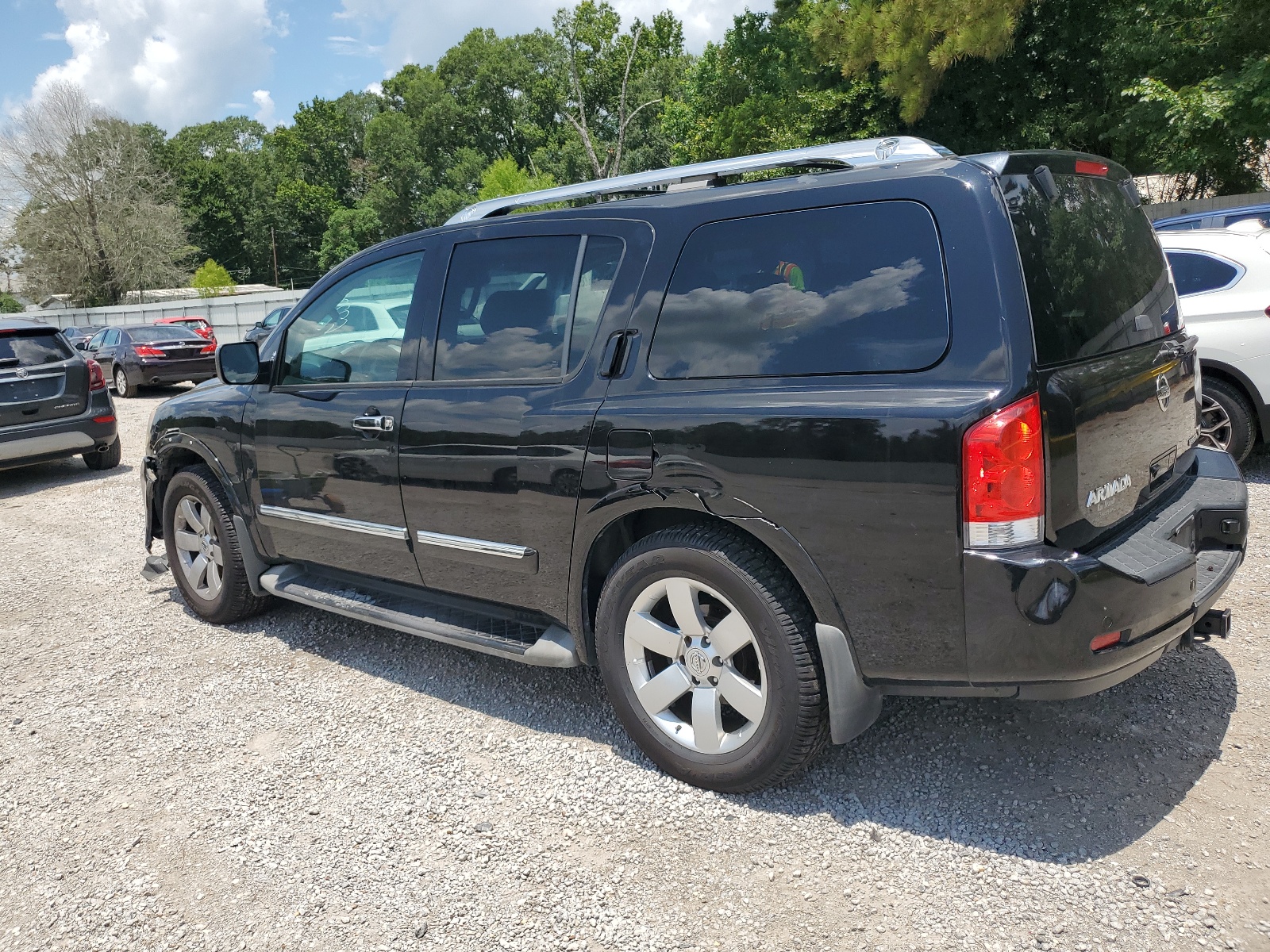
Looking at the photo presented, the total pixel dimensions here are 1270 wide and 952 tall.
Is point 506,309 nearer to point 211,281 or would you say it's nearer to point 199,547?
point 199,547

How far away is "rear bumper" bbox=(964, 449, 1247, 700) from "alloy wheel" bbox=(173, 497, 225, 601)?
153 inches

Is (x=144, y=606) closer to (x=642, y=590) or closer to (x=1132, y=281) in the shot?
(x=642, y=590)

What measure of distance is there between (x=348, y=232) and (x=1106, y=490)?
3173 inches

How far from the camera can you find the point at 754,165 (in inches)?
126

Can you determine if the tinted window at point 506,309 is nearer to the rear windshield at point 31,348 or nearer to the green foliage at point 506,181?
the rear windshield at point 31,348

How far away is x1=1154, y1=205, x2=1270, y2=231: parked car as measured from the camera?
830 cm

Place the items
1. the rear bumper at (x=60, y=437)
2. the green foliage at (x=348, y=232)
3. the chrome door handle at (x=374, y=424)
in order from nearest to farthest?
the chrome door handle at (x=374, y=424) < the rear bumper at (x=60, y=437) < the green foliage at (x=348, y=232)

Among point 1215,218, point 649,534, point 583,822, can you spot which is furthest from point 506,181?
point 583,822

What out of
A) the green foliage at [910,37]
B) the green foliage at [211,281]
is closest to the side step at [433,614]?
the green foliage at [910,37]

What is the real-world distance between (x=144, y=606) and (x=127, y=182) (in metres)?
56.5

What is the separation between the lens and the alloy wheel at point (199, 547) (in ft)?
16.3

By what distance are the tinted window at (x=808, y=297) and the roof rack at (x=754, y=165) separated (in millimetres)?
298

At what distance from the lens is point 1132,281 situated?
3072 millimetres

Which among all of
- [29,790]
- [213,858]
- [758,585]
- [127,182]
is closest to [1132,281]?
[758,585]
